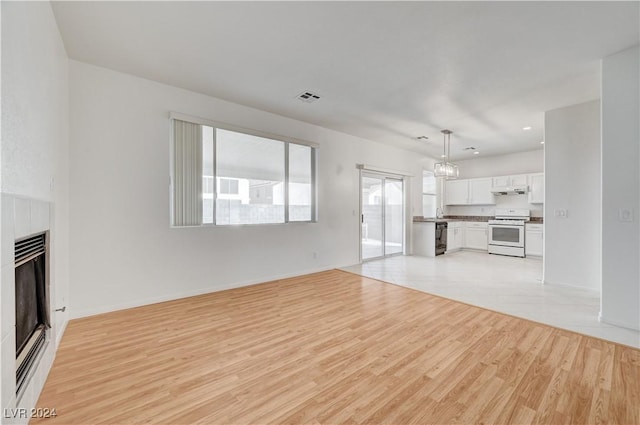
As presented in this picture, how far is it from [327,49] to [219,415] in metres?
3.03

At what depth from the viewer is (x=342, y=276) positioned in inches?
185

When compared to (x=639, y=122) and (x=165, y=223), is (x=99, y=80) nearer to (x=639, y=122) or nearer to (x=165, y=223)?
(x=165, y=223)

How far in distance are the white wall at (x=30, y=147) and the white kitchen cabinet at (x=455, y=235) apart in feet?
25.0

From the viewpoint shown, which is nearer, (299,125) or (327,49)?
(327,49)

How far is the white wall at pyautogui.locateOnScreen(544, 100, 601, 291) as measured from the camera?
3.82 metres

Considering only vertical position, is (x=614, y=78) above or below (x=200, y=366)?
above

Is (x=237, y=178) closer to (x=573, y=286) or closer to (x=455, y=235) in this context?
(x=573, y=286)

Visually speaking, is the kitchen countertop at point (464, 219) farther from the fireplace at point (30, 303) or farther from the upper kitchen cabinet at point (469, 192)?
the fireplace at point (30, 303)

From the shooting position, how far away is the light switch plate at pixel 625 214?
263 centimetres

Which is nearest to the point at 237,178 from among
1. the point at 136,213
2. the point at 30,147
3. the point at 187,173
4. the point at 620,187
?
the point at 187,173

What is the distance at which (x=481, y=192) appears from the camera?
7.71 meters

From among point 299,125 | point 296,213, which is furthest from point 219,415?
point 299,125

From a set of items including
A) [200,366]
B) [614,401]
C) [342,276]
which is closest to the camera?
[614,401]

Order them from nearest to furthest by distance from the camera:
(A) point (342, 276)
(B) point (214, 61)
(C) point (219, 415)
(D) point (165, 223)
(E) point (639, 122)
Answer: (C) point (219, 415)
(E) point (639, 122)
(B) point (214, 61)
(D) point (165, 223)
(A) point (342, 276)
